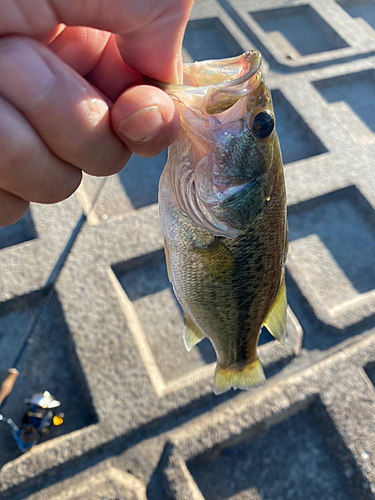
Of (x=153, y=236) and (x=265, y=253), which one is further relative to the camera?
(x=153, y=236)

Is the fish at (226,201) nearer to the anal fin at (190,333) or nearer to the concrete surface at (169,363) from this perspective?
the anal fin at (190,333)

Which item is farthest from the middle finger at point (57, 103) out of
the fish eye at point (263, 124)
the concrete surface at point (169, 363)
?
the concrete surface at point (169, 363)

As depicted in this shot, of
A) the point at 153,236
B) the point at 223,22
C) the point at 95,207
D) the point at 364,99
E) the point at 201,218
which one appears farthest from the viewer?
the point at 223,22

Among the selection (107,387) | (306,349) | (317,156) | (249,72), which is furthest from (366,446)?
(317,156)

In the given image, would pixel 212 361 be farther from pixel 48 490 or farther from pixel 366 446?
pixel 48 490

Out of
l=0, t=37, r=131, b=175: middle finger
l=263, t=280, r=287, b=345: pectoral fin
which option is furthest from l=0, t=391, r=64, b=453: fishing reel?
l=0, t=37, r=131, b=175: middle finger

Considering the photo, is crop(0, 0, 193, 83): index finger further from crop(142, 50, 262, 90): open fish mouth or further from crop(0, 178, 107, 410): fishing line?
crop(0, 178, 107, 410): fishing line

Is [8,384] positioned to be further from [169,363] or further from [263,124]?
[263,124]
